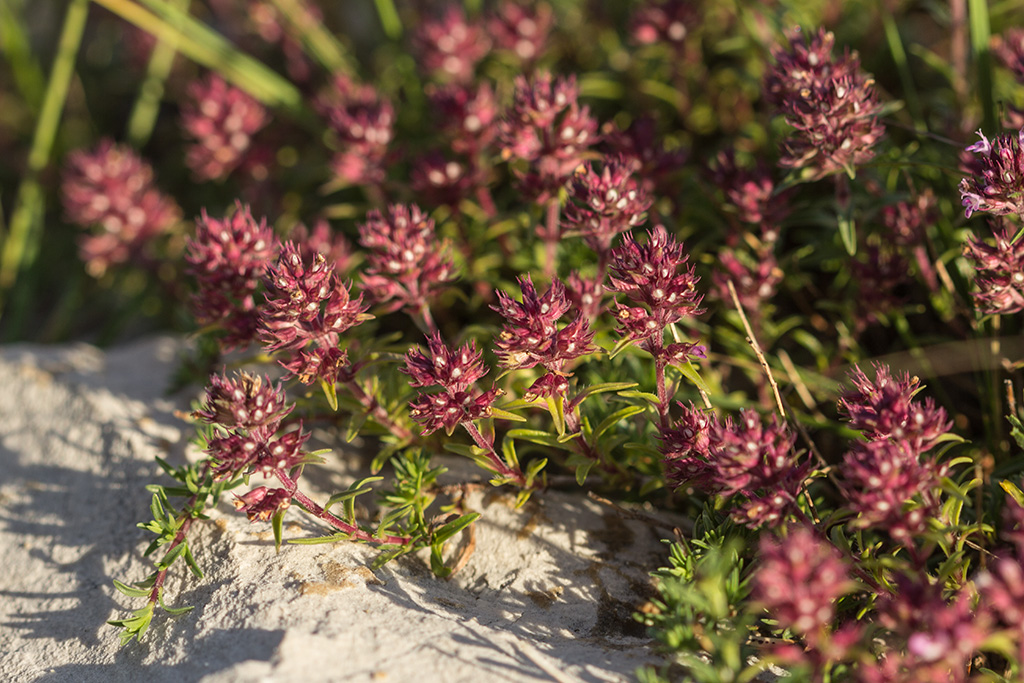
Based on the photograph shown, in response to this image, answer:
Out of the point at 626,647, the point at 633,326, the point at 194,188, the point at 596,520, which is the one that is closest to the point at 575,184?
the point at 633,326

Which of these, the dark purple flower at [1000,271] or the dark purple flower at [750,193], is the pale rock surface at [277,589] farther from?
the dark purple flower at [1000,271]

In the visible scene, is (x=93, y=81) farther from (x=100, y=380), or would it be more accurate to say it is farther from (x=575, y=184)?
(x=575, y=184)

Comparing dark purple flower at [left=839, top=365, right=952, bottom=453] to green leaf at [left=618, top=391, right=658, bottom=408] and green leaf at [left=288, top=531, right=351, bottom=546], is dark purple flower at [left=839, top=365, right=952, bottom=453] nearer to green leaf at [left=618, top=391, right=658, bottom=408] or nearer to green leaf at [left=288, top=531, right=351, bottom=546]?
green leaf at [left=618, top=391, right=658, bottom=408]

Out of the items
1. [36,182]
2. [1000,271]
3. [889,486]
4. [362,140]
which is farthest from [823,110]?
[36,182]

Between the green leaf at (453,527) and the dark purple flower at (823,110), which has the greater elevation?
the dark purple flower at (823,110)

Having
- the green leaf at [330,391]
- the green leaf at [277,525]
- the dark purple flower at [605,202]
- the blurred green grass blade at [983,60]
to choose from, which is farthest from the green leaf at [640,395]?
the blurred green grass blade at [983,60]
